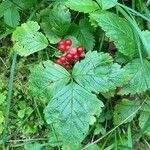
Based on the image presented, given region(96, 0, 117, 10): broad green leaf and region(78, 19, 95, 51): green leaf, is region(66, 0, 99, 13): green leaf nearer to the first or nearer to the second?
region(96, 0, 117, 10): broad green leaf

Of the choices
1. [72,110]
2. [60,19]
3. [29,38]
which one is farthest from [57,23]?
[72,110]

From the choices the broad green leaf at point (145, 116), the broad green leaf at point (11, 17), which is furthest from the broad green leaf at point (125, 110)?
the broad green leaf at point (11, 17)

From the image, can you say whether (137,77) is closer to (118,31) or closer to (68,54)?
(118,31)

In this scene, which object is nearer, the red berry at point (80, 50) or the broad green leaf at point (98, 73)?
the broad green leaf at point (98, 73)

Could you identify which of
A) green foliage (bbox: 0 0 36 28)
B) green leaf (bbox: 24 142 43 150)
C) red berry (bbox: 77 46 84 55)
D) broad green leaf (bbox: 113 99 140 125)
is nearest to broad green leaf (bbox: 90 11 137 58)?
red berry (bbox: 77 46 84 55)

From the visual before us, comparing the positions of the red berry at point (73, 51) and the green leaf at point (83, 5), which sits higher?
the green leaf at point (83, 5)

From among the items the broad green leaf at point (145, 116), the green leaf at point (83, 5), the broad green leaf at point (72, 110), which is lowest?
the broad green leaf at point (145, 116)

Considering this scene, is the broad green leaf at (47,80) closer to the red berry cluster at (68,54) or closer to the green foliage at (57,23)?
the red berry cluster at (68,54)

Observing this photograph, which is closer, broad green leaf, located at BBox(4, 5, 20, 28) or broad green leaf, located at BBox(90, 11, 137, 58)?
broad green leaf, located at BBox(90, 11, 137, 58)
